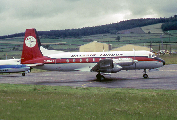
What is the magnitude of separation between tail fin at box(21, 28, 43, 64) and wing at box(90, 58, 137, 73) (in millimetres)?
8921

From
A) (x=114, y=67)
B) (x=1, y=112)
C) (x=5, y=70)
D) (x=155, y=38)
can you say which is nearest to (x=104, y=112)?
(x=1, y=112)

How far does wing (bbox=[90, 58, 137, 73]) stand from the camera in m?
33.0

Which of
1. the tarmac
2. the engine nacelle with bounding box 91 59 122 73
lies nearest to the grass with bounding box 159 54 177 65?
the tarmac

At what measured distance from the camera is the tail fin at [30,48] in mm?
34781

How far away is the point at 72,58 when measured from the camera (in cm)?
3497

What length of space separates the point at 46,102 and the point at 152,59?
24037mm

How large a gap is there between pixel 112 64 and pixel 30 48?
12603 mm

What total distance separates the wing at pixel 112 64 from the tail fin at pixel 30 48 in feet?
29.3

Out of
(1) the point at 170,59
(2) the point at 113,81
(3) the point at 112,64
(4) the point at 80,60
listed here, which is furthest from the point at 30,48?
(1) the point at 170,59

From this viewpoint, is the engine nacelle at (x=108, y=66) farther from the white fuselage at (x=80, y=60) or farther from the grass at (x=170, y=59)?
the grass at (x=170, y=59)

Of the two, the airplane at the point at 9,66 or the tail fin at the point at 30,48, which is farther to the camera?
the airplane at the point at 9,66

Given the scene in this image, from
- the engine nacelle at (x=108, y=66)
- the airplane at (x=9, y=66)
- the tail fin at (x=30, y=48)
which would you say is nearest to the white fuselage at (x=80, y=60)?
the tail fin at (x=30, y=48)

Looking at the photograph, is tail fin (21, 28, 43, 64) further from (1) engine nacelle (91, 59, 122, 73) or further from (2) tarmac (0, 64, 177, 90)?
(1) engine nacelle (91, 59, 122, 73)

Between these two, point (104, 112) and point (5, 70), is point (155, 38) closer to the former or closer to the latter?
point (5, 70)
